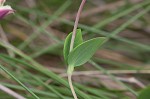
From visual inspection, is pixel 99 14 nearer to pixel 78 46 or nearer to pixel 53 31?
pixel 53 31

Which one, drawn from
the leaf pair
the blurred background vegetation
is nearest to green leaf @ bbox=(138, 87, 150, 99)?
the leaf pair

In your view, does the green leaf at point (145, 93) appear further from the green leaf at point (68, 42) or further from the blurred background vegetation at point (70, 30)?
the blurred background vegetation at point (70, 30)

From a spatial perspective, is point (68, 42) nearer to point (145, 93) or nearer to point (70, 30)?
point (145, 93)

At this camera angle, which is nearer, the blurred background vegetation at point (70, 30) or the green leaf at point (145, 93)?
the green leaf at point (145, 93)

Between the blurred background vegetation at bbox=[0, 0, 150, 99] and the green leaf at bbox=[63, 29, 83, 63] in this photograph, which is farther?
the blurred background vegetation at bbox=[0, 0, 150, 99]

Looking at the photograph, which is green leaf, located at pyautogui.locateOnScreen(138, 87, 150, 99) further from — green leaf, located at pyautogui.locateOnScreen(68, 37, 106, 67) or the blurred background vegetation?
the blurred background vegetation

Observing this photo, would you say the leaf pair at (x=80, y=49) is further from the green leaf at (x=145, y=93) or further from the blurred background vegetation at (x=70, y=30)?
the blurred background vegetation at (x=70, y=30)

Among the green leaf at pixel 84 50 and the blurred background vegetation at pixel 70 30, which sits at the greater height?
the blurred background vegetation at pixel 70 30

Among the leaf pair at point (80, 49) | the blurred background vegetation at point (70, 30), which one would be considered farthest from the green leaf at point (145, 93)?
the blurred background vegetation at point (70, 30)

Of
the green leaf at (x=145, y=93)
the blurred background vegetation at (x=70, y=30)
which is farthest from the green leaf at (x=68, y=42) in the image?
the blurred background vegetation at (x=70, y=30)
